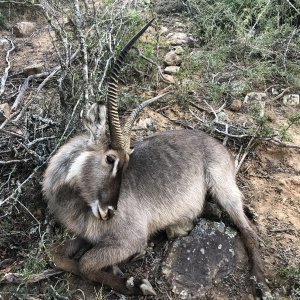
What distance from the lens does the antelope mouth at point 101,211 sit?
11.4 ft

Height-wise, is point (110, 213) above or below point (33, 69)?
above

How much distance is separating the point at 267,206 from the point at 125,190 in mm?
1464

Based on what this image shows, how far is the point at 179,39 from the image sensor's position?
6836 millimetres

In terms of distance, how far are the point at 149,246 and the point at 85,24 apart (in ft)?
11.6

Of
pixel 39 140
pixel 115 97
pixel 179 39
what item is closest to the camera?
pixel 115 97

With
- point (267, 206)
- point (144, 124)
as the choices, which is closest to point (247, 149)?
point (267, 206)

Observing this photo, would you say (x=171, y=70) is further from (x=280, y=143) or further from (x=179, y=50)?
(x=280, y=143)

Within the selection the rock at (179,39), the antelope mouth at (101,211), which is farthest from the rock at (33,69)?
the antelope mouth at (101,211)

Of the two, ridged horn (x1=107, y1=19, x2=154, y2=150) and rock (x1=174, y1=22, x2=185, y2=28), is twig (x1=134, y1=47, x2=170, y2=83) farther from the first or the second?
ridged horn (x1=107, y1=19, x2=154, y2=150)

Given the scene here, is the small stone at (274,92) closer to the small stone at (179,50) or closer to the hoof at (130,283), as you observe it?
the small stone at (179,50)

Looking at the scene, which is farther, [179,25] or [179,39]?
[179,25]

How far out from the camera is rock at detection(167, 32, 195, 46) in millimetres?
6754

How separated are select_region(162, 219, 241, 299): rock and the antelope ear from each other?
1136mm

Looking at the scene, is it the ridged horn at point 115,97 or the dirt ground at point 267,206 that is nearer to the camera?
the ridged horn at point 115,97
